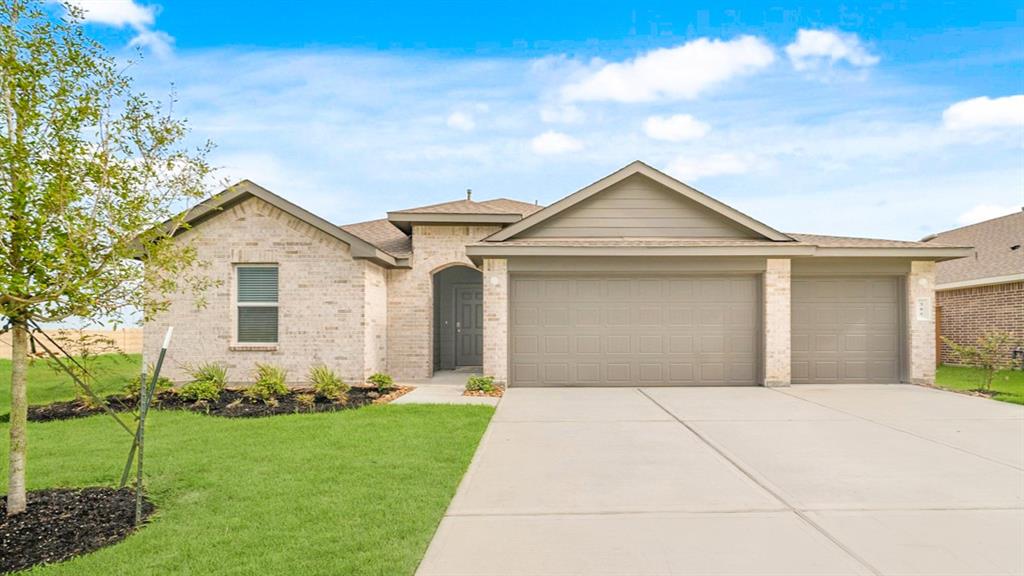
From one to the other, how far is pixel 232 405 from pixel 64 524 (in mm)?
5853

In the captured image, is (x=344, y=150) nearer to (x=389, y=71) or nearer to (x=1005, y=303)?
(x=389, y=71)

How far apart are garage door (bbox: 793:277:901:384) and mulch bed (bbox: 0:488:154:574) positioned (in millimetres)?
12619

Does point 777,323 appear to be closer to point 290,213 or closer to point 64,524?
point 290,213

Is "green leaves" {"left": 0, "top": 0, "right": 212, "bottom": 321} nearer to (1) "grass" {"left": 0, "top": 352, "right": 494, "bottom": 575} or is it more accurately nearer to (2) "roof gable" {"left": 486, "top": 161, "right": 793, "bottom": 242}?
(1) "grass" {"left": 0, "top": 352, "right": 494, "bottom": 575}

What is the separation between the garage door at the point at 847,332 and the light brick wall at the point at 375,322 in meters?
9.51

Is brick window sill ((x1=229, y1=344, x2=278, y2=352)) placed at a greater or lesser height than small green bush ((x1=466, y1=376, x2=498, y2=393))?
greater

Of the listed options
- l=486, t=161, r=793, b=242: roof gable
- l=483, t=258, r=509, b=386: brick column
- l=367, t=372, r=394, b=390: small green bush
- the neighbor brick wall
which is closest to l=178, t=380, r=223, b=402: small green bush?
l=367, t=372, r=394, b=390: small green bush

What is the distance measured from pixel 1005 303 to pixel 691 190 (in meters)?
11.4

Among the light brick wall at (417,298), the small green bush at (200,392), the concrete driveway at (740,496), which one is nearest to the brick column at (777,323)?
the concrete driveway at (740,496)

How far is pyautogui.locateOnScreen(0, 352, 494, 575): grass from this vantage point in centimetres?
383

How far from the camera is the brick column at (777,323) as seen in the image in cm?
1251

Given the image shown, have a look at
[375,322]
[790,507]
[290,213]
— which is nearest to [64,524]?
[790,507]

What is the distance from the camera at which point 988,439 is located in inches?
298

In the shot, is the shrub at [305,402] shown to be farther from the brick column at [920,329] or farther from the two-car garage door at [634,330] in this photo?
the brick column at [920,329]
